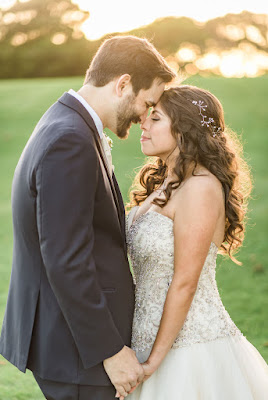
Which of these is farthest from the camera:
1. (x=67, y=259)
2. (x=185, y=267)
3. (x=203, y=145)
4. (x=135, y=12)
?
(x=135, y=12)

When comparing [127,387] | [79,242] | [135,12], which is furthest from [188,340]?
[135,12]

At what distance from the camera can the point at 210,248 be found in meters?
3.28

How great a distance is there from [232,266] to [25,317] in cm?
671

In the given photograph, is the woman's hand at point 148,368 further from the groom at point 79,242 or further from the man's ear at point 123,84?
the man's ear at point 123,84

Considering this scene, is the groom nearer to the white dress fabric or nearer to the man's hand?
the man's hand

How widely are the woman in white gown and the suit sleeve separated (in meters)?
0.65

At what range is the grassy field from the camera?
6.81m

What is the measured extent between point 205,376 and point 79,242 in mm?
1303

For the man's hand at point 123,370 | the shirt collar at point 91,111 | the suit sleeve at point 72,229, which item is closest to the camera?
the suit sleeve at point 72,229

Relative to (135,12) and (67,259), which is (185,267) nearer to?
(67,259)

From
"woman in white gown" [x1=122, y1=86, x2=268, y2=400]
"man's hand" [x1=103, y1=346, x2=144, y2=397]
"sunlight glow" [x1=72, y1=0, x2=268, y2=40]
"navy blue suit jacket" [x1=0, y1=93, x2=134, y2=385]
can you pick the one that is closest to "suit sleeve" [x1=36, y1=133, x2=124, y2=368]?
"navy blue suit jacket" [x1=0, y1=93, x2=134, y2=385]

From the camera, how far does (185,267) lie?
3.00m

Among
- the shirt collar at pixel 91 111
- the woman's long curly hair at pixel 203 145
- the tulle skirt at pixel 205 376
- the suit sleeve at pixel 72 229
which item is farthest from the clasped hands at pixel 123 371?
the shirt collar at pixel 91 111

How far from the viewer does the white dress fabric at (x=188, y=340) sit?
124 inches
